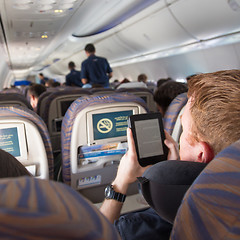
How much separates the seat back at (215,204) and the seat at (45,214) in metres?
0.21

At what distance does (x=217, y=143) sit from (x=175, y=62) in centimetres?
1009

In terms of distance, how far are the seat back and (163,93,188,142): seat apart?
1.38 m

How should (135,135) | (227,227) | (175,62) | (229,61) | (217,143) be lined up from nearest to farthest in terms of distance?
(227,227) → (217,143) → (135,135) → (229,61) → (175,62)

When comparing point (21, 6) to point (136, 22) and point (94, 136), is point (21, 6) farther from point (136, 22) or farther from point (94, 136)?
point (94, 136)

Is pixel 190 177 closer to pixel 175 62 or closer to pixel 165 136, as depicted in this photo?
pixel 165 136

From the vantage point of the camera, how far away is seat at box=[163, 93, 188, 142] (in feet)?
6.36

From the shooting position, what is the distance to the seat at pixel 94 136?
184 cm

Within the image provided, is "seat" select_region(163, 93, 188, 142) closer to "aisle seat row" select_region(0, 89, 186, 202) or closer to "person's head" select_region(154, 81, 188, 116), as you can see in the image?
"aisle seat row" select_region(0, 89, 186, 202)

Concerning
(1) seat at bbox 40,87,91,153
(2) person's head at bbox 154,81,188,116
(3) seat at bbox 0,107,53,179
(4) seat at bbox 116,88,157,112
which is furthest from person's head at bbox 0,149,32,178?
(4) seat at bbox 116,88,157,112

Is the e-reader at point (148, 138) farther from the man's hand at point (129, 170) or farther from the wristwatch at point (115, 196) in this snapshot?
the wristwatch at point (115, 196)

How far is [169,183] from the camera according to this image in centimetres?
77

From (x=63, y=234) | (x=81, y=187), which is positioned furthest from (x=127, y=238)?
(x=81, y=187)

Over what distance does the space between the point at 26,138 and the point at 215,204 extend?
141 cm

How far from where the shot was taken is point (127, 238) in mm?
1099
